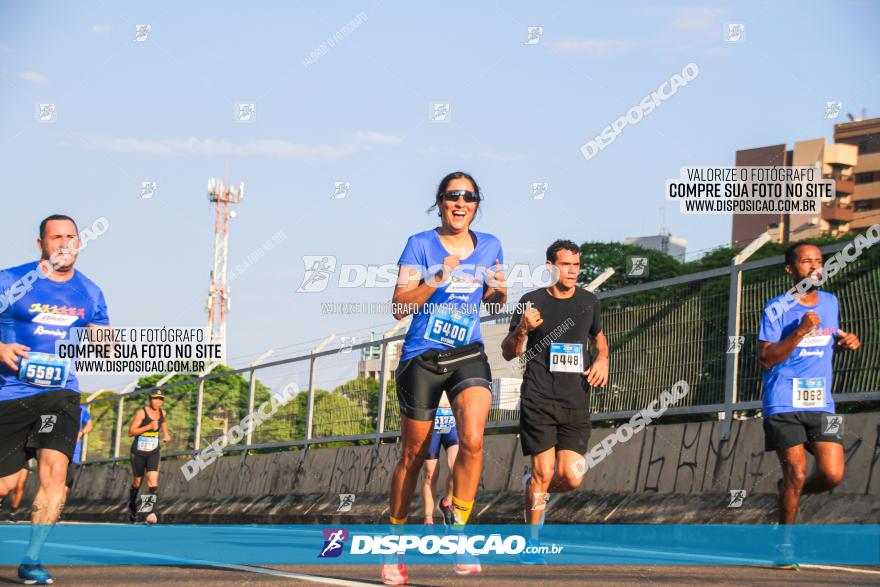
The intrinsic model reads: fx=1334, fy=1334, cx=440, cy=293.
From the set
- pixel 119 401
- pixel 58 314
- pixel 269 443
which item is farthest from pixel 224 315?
pixel 58 314

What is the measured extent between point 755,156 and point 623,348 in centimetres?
10988

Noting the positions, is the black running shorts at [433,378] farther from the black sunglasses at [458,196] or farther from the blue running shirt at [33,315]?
the blue running shirt at [33,315]

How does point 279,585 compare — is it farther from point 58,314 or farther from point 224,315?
point 224,315

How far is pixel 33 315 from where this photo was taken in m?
8.31

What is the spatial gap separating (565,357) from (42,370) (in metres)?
3.59

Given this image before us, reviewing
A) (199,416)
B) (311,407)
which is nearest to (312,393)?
(311,407)

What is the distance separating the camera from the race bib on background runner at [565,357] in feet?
31.2

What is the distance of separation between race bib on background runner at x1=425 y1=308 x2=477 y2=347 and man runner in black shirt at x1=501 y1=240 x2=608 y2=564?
6.11 ft

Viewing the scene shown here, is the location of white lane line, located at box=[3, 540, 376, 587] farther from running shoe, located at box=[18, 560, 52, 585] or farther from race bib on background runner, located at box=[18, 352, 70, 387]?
race bib on background runner, located at box=[18, 352, 70, 387]

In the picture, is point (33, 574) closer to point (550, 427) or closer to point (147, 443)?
point (550, 427)

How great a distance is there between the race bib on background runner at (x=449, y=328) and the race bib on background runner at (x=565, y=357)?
2147mm

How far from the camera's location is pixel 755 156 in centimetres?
12006

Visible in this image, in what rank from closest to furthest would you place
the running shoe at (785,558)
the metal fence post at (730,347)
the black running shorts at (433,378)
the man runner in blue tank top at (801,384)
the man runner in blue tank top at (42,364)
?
the black running shorts at (433,378) < the man runner in blue tank top at (42,364) < the running shoe at (785,558) < the man runner in blue tank top at (801,384) < the metal fence post at (730,347)

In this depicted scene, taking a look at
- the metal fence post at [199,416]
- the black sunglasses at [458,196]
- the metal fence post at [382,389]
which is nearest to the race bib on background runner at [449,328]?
the black sunglasses at [458,196]
